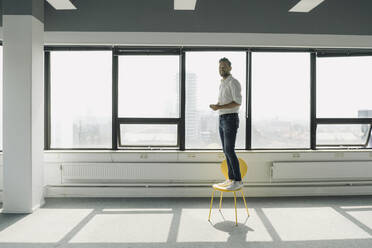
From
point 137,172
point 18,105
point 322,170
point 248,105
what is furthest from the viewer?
point 248,105

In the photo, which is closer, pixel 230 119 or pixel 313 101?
pixel 230 119

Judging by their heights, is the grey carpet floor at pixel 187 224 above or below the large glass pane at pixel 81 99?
below

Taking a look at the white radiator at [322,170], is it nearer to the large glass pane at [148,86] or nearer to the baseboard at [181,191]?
the baseboard at [181,191]

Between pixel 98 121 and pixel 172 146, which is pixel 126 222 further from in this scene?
pixel 98 121

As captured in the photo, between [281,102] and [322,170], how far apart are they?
120 cm

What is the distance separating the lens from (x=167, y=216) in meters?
3.35

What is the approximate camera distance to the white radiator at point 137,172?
4.03 meters

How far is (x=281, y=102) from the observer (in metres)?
4.36

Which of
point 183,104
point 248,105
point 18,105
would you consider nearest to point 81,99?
point 18,105

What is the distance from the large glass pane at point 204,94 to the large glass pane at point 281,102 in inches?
10.3

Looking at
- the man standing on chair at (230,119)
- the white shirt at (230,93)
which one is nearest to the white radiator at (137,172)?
the man standing on chair at (230,119)

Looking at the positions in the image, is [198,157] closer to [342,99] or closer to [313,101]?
[313,101]

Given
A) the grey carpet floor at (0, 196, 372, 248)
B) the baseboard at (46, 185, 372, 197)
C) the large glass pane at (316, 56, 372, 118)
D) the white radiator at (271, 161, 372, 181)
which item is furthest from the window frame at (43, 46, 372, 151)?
the grey carpet floor at (0, 196, 372, 248)

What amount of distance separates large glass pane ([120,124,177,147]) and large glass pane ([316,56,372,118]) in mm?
2371
